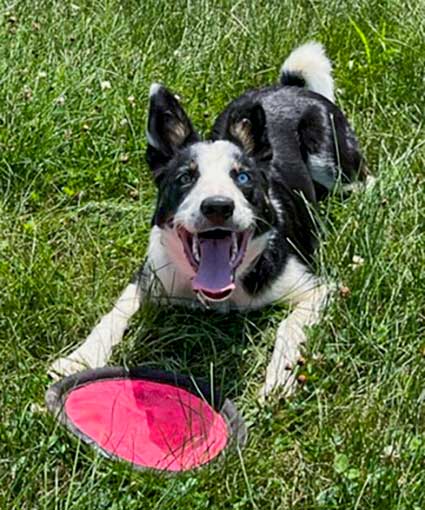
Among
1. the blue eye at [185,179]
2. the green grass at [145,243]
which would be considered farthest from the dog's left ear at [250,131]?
the green grass at [145,243]

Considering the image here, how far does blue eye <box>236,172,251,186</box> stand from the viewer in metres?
4.04

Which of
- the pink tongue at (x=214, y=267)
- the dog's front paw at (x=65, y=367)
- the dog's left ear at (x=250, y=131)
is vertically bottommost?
the dog's front paw at (x=65, y=367)

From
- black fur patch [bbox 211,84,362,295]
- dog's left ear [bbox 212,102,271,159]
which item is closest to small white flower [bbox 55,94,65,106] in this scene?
black fur patch [bbox 211,84,362,295]

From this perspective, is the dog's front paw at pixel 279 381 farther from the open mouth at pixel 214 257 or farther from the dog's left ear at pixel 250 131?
the dog's left ear at pixel 250 131

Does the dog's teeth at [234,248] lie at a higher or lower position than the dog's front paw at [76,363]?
higher

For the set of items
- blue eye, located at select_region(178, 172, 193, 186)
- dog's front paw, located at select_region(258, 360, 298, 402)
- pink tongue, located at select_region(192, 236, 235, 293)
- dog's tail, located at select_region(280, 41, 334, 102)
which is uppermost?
blue eye, located at select_region(178, 172, 193, 186)

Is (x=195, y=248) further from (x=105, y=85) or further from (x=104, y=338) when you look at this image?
(x=105, y=85)

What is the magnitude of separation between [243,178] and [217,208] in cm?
35

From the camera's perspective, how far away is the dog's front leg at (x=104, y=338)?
3.88 m

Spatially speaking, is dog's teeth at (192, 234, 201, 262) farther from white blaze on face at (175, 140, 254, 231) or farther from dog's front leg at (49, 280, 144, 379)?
dog's front leg at (49, 280, 144, 379)

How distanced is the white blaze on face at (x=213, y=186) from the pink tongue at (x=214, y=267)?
13cm

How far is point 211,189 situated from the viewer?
3840mm

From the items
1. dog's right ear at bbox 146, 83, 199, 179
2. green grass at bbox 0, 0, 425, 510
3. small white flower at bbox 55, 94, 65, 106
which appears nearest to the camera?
green grass at bbox 0, 0, 425, 510

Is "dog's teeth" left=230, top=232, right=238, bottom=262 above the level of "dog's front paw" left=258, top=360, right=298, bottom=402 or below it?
above
